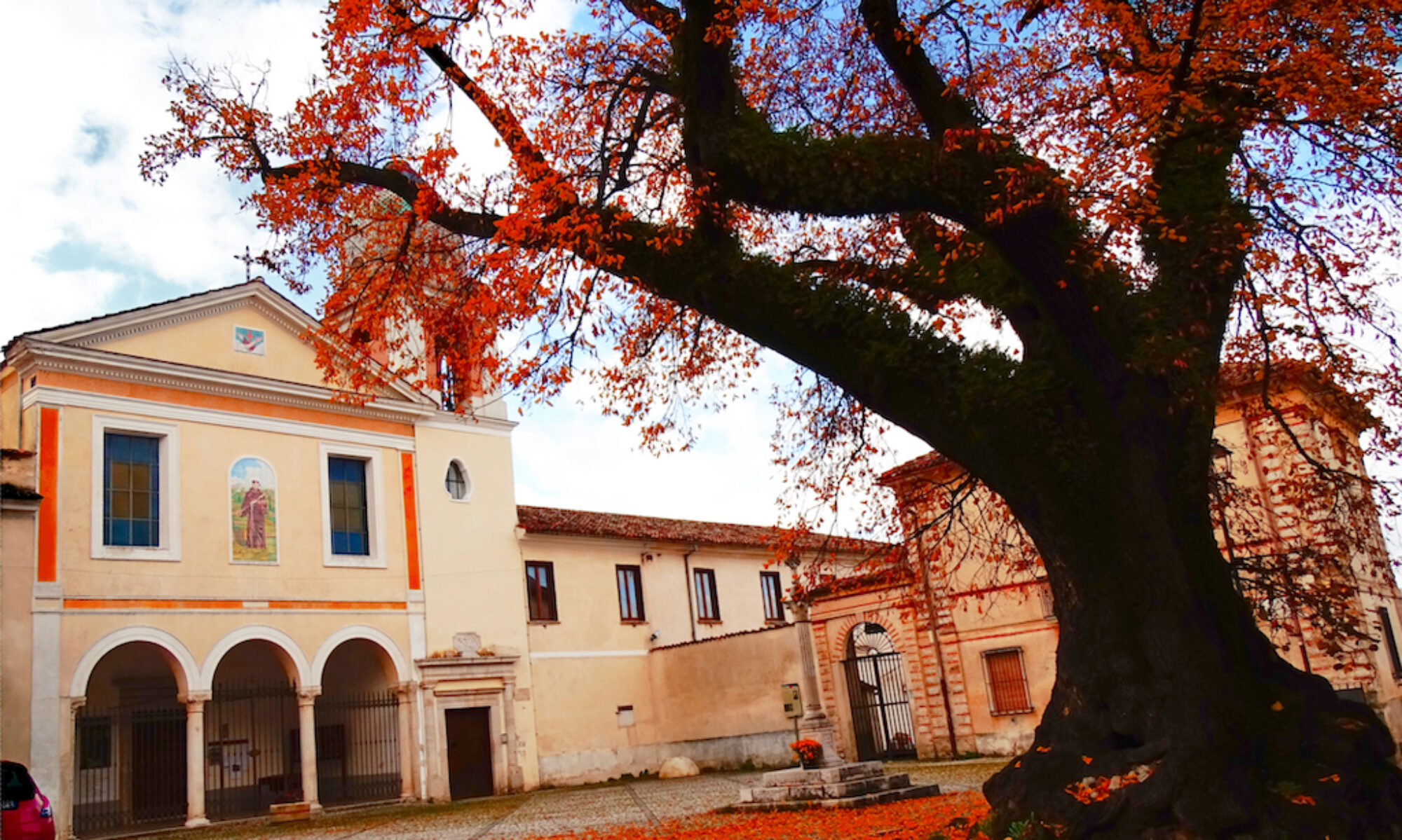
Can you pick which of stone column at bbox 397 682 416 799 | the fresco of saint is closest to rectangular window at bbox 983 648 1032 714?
stone column at bbox 397 682 416 799

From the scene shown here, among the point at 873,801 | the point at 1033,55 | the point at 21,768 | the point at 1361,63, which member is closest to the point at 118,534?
the point at 21,768

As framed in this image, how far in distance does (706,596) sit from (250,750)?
42.9 feet

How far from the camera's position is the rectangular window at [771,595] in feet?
105

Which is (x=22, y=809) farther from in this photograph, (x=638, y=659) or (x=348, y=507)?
(x=638, y=659)

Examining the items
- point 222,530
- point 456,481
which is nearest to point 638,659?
point 456,481

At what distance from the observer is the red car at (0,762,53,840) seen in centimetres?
1106

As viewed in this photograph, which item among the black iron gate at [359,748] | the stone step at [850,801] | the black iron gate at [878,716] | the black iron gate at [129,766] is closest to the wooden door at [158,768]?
the black iron gate at [129,766]

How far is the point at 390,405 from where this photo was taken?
24000 mm

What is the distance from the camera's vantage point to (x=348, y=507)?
23.2 metres

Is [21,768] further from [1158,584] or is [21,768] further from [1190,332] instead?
[1190,332]

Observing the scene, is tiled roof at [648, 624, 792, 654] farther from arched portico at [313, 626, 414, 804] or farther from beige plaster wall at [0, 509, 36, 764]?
beige plaster wall at [0, 509, 36, 764]

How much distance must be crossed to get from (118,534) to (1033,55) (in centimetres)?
1761

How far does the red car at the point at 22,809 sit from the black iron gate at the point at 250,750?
26.6 ft

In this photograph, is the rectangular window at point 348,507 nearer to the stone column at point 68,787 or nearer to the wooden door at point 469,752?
the wooden door at point 469,752
